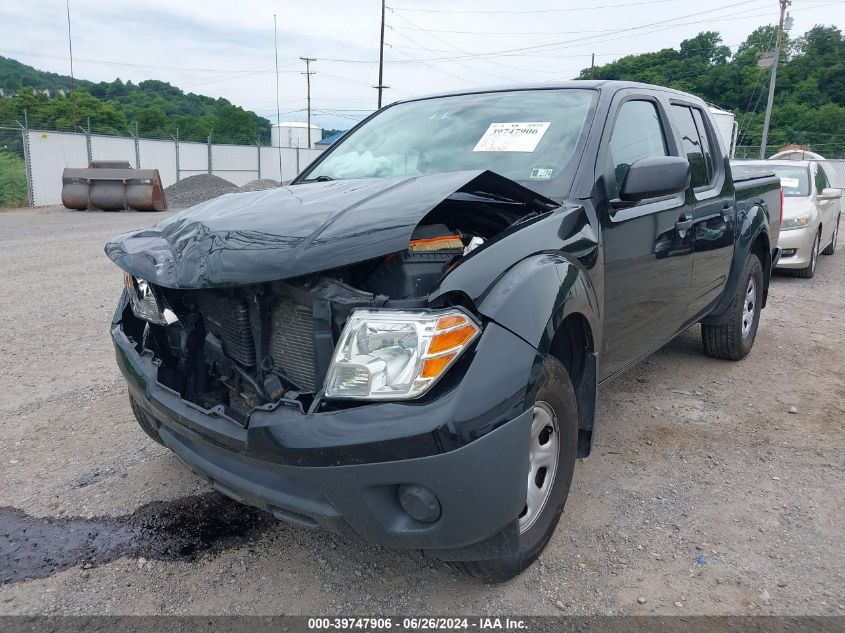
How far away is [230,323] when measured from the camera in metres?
2.46

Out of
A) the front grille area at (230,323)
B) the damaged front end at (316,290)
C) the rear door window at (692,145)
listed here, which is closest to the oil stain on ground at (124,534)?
the damaged front end at (316,290)

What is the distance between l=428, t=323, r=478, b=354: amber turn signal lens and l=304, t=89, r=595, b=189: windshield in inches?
46.4

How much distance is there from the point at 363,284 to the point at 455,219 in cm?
50

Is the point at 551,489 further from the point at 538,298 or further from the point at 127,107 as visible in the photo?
the point at 127,107

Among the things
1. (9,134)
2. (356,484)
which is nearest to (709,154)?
(356,484)

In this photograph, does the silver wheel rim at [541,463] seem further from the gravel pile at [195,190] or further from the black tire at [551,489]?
the gravel pile at [195,190]

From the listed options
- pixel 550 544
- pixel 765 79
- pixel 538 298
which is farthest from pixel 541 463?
pixel 765 79

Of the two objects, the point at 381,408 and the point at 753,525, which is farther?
the point at 753,525

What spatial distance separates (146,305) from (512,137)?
1.84 meters

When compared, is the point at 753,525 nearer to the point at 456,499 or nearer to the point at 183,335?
the point at 456,499

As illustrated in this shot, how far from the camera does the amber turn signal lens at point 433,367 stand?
1.97 m

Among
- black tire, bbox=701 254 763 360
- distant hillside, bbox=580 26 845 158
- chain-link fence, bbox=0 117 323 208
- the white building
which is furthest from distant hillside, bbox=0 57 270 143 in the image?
black tire, bbox=701 254 763 360

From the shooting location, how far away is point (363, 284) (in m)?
2.25

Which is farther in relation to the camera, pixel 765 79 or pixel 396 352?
pixel 765 79
